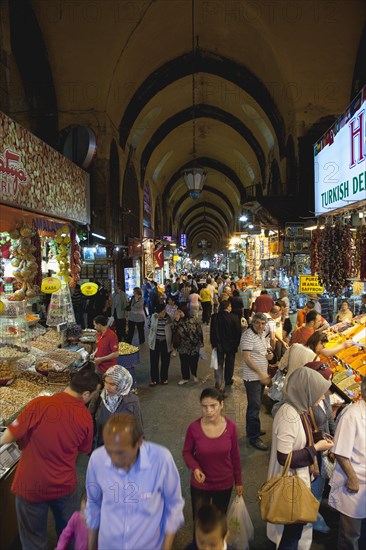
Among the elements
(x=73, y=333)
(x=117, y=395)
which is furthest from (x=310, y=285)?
(x=117, y=395)

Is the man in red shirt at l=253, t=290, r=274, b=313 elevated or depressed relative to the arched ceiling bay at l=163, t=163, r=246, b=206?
depressed

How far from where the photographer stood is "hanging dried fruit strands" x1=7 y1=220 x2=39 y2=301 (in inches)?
231

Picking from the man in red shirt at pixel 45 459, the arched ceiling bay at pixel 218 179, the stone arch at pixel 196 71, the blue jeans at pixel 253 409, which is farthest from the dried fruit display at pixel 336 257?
the arched ceiling bay at pixel 218 179

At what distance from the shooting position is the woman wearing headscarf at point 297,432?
2.67m

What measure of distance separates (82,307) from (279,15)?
31.4 feet

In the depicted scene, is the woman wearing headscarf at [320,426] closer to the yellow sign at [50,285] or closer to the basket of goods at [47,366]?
the basket of goods at [47,366]

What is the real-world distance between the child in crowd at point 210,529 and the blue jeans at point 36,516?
1348 millimetres

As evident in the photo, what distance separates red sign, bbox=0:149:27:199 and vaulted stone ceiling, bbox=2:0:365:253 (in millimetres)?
6277

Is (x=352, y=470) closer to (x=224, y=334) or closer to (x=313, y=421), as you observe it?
(x=313, y=421)

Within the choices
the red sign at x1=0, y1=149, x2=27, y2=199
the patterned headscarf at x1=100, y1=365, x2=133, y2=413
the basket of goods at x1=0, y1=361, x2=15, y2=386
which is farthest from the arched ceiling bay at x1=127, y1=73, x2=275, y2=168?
the patterned headscarf at x1=100, y1=365, x2=133, y2=413

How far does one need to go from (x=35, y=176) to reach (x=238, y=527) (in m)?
6.08

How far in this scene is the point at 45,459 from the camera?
262cm

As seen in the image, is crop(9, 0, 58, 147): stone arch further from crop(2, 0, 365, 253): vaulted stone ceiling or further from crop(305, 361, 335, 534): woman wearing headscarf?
crop(305, 361, 335, 534): woman wearing headscarf

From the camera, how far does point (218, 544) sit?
1.81 meters
